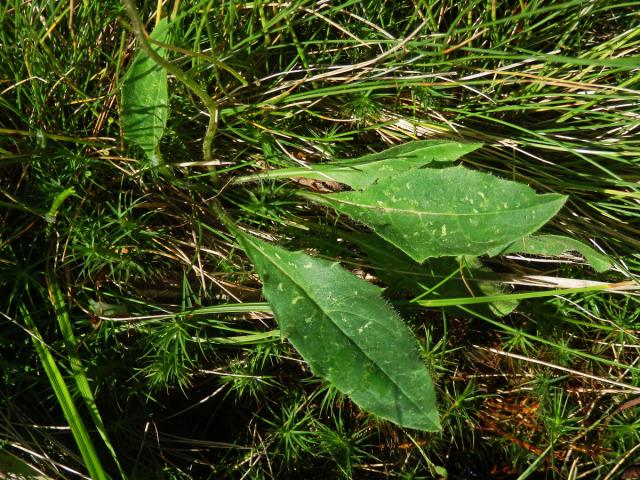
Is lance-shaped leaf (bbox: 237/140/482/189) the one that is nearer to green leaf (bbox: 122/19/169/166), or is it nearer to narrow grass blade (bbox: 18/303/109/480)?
green leaf (bbox: 122/19/169/166)

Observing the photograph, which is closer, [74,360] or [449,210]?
[449,210]

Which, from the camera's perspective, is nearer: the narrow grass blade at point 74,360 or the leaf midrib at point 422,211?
the leaf midrib at point 422,211

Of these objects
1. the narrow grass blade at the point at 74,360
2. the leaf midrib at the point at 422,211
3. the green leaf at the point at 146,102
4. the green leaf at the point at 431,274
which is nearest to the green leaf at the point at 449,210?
the leaf midrib at the point at 422,211

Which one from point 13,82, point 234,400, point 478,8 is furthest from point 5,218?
point 478,8

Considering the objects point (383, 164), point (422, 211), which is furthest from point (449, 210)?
point (383, 164)

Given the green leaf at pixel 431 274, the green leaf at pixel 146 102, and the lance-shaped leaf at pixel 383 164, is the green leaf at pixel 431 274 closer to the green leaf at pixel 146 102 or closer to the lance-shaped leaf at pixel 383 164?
the lance-shaped leaf at pixel 383 164

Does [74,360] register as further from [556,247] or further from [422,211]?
[556,247]

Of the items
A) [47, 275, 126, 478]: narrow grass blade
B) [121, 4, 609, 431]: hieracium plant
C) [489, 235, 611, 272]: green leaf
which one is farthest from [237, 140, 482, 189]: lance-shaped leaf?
[47, 275, 126, 478]: narrow grass blade

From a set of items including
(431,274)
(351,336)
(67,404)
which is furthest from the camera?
(431,274)
